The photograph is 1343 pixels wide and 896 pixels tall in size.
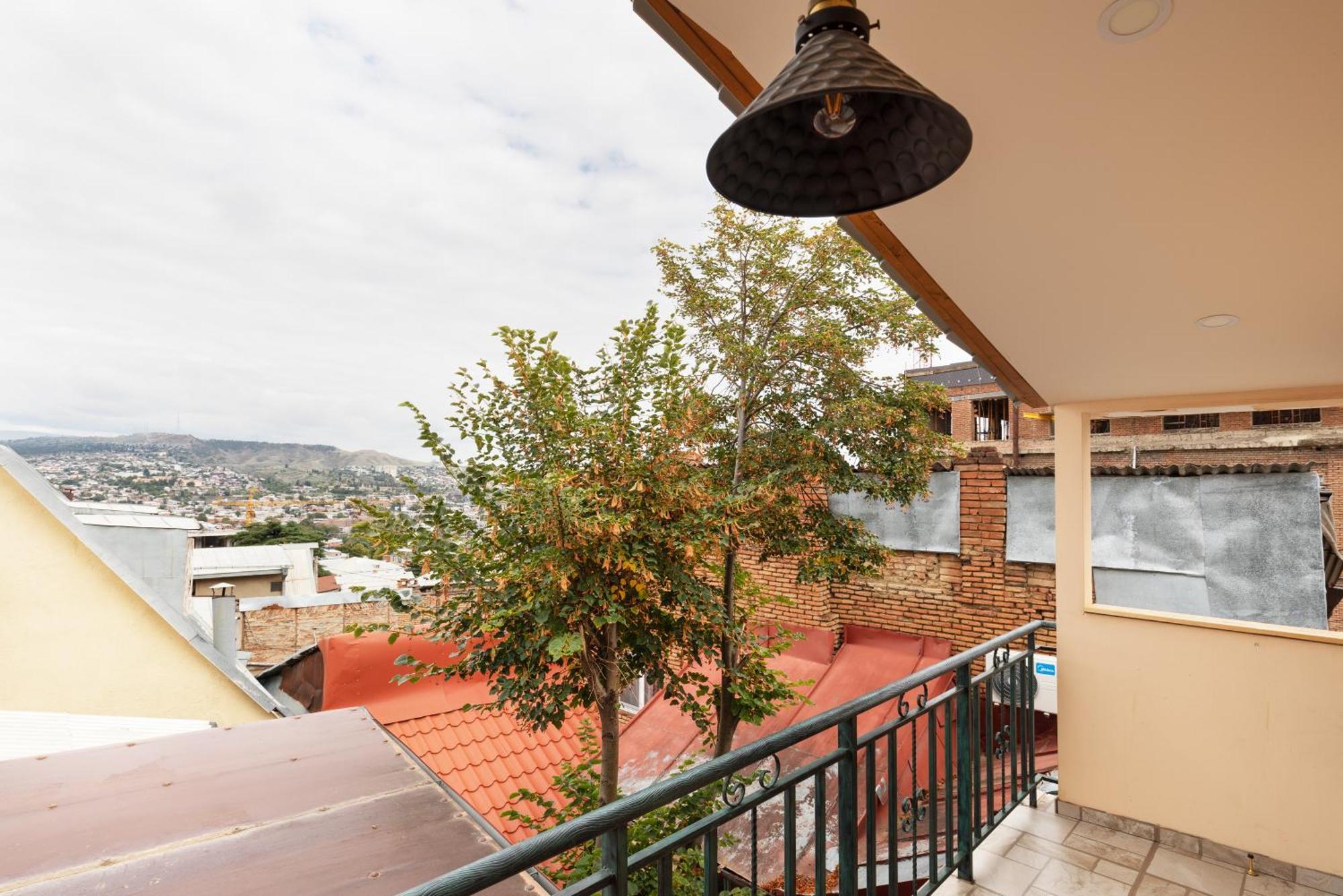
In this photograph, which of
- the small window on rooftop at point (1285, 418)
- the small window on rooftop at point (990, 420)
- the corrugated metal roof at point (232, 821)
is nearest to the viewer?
the corrugated metal roof at point (232, 821)

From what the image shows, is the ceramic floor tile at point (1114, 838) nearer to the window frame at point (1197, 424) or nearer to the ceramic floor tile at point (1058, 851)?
the ceramic floor tile at point (1058, 851)

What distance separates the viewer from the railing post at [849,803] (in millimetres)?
1541

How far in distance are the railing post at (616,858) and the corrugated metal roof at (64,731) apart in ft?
13.6

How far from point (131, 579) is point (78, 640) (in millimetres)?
593

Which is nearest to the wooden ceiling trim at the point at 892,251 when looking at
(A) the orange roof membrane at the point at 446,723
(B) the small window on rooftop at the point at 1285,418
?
(A) the orange roof membrane at the point at 446,723

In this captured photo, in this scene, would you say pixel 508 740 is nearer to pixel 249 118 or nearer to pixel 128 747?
pixel 128 747

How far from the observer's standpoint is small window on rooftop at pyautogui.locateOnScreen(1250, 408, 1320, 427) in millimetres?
14602

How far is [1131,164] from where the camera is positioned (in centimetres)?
118

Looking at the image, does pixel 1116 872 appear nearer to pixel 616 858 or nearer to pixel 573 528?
pixel 616 858

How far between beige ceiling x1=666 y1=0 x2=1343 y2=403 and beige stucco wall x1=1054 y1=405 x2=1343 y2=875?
122cm

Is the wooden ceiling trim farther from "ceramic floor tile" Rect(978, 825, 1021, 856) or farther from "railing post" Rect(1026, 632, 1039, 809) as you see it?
"ceramic floor tile" Rect(978, 825, 1021, 856)

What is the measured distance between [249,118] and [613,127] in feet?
36.0

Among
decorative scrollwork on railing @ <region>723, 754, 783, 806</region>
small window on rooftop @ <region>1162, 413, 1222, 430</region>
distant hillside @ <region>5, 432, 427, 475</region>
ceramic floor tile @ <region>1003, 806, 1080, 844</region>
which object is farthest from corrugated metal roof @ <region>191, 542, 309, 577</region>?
small window on rooftop @ <region>1162, 413, 1222, 430</region>

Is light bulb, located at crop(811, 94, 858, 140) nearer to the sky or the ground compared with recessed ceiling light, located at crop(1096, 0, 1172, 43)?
nearer to the ground
